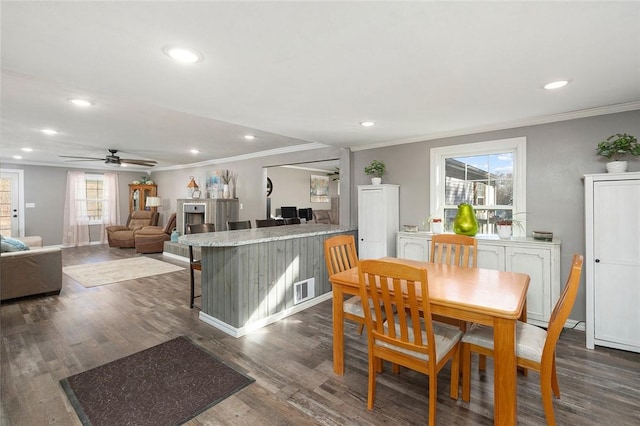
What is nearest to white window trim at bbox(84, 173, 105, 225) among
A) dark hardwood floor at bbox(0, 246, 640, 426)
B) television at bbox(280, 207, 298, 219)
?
television at bbox(280, 207, 298, 219)

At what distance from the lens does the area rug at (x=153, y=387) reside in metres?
1.86

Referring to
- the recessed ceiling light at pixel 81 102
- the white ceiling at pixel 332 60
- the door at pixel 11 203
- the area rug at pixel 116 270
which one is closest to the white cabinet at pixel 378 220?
the white ceiling at pixel 332 60

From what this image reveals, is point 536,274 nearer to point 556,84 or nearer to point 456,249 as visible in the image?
point 456,249

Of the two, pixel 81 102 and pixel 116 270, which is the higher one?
pixel 81 102

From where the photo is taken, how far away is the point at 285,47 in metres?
1.73

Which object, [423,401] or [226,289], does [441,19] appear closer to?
[423,401]

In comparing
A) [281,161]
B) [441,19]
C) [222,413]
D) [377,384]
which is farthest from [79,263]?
[441,19]

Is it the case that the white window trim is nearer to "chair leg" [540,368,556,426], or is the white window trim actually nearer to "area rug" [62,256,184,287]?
"area rug" [62,256,184,287]

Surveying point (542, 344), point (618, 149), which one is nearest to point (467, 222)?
point (618, 149)

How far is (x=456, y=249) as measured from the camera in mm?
2836

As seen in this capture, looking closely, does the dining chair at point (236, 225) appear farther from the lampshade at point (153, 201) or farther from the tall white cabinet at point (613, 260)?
the lampshade at point (153, 201)

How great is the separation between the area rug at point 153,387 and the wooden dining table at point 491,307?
95cm

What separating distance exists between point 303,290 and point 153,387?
191 cm

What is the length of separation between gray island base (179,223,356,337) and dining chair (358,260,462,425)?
153 centimetres
